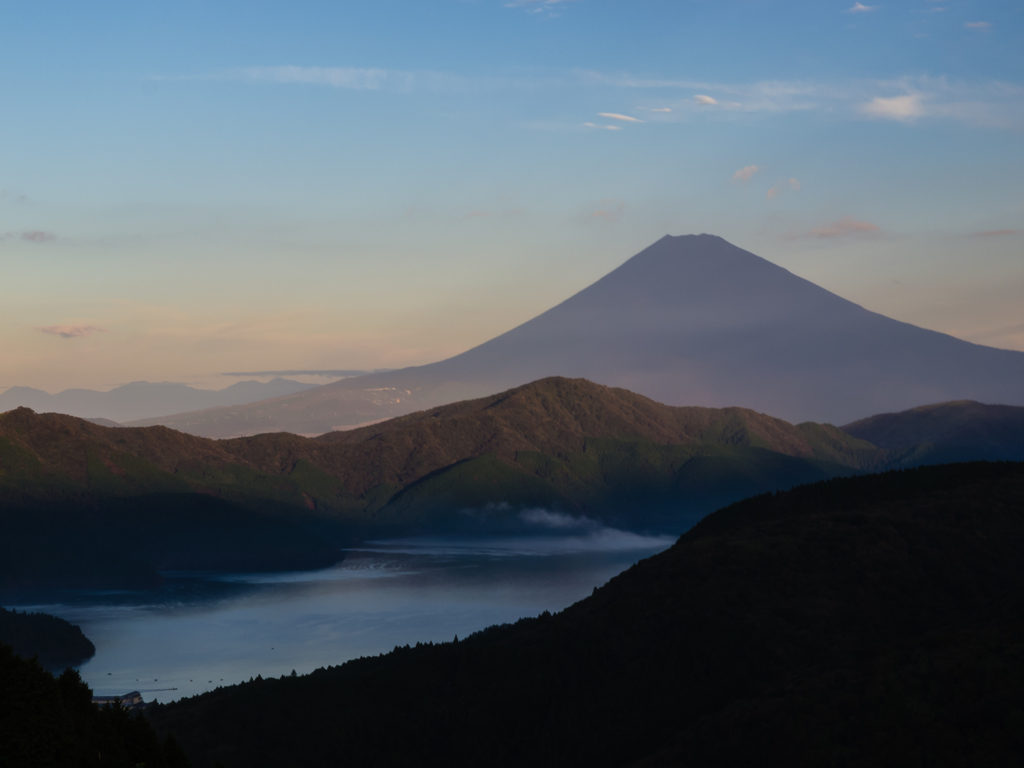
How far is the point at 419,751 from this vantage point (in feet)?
233

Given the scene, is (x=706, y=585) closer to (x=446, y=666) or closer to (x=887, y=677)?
(x=446, y=666)

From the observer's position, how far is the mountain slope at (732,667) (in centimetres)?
5422

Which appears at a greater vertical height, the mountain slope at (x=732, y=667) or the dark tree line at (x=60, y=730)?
the dark tree line at (x=60, y=730)

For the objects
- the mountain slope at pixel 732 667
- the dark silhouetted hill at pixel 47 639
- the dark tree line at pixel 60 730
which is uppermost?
the dark tree line at pixel 60 730

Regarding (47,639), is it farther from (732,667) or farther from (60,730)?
(60,730)

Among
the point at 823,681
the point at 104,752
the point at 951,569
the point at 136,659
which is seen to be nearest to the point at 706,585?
the point at 951,569

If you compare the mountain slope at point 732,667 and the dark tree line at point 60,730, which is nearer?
the dark tree line at point 60,730

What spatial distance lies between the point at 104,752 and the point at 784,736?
36.1 m

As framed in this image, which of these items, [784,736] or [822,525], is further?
[822,525]

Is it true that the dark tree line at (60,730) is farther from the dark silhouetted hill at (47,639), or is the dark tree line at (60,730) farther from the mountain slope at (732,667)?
the dark silhouetted hill at (47,639)

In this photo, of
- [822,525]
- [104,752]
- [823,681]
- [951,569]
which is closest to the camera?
[104,752]

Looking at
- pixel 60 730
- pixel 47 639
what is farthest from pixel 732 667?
pixel 47 639

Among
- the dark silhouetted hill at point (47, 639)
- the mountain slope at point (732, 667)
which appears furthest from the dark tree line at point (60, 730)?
the dark silhouetted hill at point (47, 639)

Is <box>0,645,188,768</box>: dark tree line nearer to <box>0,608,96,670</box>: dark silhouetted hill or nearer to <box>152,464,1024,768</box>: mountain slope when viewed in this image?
<box>152,464,1024,768</box>: mountain slope
